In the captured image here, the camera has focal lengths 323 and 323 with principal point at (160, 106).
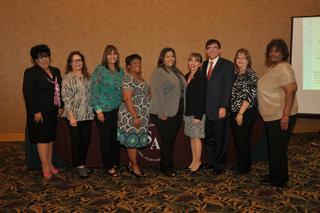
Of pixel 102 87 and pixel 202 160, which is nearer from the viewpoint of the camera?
pixel 102 87

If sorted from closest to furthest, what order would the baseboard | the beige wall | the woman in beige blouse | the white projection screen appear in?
the woman in beige blouse
the white projection screen
the beige wall
the baseboard

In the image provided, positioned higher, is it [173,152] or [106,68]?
[106,68]

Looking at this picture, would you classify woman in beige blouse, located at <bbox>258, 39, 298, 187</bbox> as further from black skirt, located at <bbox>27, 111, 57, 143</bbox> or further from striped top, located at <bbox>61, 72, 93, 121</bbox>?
black skirt, located at <bbox>27, 111, 57, 143</bbox>

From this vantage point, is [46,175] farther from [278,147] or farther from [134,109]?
[278,147]

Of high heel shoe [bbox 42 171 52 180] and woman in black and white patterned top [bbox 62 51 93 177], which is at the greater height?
woman in black and white patterned top [bbox 62 51 93 177]

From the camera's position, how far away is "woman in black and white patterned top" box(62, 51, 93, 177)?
140 inches

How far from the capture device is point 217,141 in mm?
3680

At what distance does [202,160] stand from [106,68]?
163 centimetres

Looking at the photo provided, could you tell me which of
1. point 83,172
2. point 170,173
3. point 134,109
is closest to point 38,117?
point 83,172

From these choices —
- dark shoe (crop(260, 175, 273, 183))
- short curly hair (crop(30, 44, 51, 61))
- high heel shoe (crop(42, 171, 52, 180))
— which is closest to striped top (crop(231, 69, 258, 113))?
dark shoe (crop(260, 175, 273, 183))

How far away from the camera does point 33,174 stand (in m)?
3.89

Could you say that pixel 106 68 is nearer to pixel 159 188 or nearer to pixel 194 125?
pixel 194 125

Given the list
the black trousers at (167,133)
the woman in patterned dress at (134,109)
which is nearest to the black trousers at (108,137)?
the woman in patterned dress at (134,109)

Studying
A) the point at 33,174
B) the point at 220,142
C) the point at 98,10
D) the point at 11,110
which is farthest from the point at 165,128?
the point at 11,110
